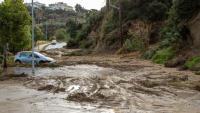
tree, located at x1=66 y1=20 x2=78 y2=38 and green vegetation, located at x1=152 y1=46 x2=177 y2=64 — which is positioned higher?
tree, located at x1=66 y1=20 x2=78 y2=38

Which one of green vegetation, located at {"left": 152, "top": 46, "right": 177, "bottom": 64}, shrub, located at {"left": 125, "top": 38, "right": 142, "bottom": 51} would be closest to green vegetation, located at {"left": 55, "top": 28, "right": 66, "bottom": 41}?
shrub, located at {"left": 125, "top": 38, "right": 142, "bottom": 51}

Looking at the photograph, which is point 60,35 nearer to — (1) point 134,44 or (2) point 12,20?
(1) point 134,44

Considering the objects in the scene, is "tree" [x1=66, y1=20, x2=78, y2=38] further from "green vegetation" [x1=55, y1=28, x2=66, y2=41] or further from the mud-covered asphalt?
the mud-covered asphalt

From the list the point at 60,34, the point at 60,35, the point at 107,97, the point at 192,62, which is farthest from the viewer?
the point at 60,35

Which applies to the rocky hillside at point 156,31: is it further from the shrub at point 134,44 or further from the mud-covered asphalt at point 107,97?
the mud-covered asphalt at point 107,97

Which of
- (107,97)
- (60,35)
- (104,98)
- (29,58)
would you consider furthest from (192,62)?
(60,35)

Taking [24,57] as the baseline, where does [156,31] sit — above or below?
above

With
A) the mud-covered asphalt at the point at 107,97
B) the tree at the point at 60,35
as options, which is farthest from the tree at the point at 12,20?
the tree at the point at 60,35

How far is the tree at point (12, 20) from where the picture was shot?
640 inches

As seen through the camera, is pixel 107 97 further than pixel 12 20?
No

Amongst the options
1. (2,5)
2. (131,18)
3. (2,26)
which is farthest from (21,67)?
(131,18)

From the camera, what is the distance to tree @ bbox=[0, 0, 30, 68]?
16.3 metres

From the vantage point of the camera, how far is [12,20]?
1672cm

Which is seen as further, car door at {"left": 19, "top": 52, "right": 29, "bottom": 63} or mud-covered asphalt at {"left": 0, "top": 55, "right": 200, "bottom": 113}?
car door at {"left": 19, "top": 52, "right": 29, "bottom": 63}
